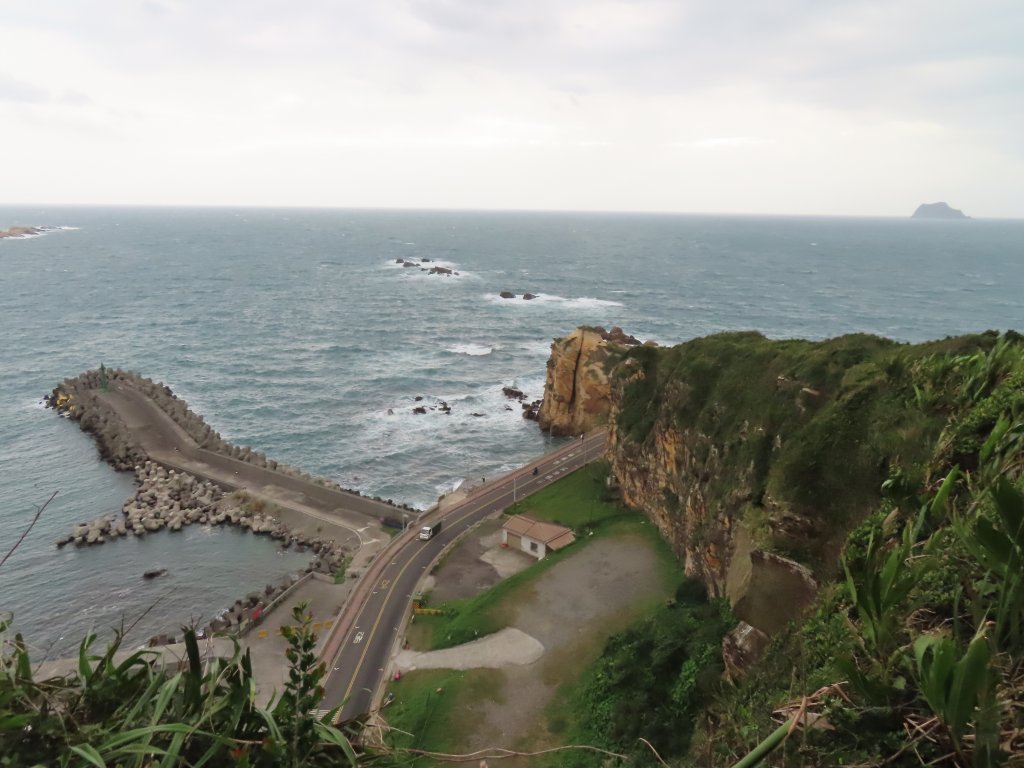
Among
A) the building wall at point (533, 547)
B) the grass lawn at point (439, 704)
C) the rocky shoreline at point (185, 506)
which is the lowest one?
the rocky shoreline at point (185, 506)

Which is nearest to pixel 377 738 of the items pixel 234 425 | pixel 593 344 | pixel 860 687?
pixel 860 687

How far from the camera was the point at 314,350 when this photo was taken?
306ft

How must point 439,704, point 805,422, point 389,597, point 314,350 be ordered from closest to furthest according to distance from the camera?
point 439,704 < point 805,422 < point 389,597 < point 314,350

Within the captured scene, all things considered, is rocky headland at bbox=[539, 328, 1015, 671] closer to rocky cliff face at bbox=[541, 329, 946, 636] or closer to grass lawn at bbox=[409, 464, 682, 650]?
rocky cliff face at bbox=[541, 329, 946, 636]

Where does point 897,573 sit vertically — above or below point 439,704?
above

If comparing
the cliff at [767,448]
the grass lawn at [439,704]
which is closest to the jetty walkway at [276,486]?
the grass lawn at [439,704]

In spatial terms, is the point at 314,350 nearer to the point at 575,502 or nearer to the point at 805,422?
the point at 575,502

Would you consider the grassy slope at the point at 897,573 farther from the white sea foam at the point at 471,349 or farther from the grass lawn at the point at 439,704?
the white sea foam at the point at 471,349

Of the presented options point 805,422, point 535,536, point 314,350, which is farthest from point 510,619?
point 314,350

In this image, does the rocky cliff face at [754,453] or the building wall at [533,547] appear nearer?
the rocky cliff face at [754,453]

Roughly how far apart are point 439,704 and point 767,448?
16513 millimetres

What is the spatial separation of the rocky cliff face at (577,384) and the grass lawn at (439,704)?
3930cm

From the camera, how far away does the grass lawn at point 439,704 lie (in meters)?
21.6

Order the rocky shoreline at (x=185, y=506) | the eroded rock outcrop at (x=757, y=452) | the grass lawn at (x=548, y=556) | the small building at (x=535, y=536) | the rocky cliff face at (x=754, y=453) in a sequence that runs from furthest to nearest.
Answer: the rocky shoreline at (x=185, y=506) → the small building at (x=535, y=536) → the grass lawn at (x=548, y=556) → the rocky cliff face at (x=754, y=453) → the eroded rock outcrop at (x=757, y=452)
